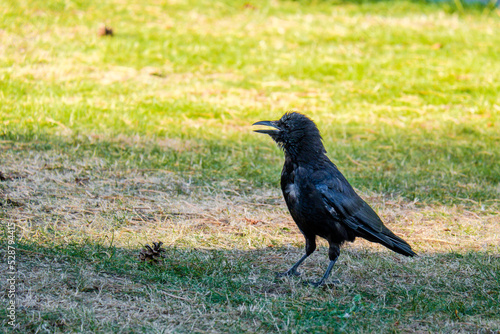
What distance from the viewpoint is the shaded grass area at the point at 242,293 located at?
3.54 meters

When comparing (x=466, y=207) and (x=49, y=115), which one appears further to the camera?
(x=49, y=115)

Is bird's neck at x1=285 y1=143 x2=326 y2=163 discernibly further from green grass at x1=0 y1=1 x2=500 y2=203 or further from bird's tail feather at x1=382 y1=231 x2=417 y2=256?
green grass at x1=0 y1=1 x2=500 y2=203

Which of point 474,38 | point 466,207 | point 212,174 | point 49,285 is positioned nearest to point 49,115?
point 212,174

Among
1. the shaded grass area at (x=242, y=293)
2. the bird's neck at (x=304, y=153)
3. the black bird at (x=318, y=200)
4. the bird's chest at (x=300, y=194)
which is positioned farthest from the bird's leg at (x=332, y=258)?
the bird's neck at (x=304, y=153)

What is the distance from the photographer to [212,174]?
619 cm

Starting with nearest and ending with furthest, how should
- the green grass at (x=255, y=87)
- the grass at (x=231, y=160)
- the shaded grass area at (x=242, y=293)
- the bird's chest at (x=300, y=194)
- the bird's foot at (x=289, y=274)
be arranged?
the shaded grass area at (x=242, y=293)
the grass at (x=231, y=160)
the bird's chest at (x=300, y=194)
the bird's foot at (x=289, y=274)
the green grass at (x=255, y=87)

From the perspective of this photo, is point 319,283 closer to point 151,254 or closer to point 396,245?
point 396,245

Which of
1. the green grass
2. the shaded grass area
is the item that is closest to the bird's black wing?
the shaded grass area

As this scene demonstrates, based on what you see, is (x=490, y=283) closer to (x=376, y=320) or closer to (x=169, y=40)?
(x=376, y=320)

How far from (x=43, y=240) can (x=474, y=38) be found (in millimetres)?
9800

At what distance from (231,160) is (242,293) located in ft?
8.97

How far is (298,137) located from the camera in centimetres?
445

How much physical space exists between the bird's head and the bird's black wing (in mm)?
198

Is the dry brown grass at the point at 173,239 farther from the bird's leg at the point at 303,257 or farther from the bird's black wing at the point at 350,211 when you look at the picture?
the bird's black wing at the point at 350,211
